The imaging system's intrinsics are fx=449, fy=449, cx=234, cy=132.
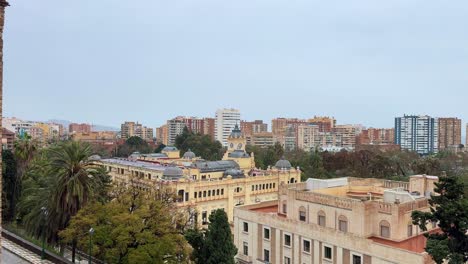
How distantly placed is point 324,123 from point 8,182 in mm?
151044

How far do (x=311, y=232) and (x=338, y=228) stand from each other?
2.03 meters

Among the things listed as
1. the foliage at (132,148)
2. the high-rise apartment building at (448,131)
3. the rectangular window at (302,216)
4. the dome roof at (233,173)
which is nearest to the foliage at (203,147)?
the foliage at (132,148)

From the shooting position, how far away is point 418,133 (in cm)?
16138

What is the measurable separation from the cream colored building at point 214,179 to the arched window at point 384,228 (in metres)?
22.3

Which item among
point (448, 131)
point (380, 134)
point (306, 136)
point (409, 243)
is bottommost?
point (409, 243)

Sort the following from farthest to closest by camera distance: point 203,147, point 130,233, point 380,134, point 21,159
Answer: point 380,134 < point 203,147 < point 21,159 < point 130,233

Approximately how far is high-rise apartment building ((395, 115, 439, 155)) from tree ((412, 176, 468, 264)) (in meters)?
144

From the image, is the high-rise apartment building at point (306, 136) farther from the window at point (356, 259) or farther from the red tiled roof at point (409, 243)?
the window at point (356, 259)

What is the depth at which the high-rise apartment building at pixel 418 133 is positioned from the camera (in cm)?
15825

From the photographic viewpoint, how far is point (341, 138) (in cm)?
17775

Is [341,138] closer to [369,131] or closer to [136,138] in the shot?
[369,131]

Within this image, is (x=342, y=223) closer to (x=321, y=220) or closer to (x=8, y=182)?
(x=321, y=220)

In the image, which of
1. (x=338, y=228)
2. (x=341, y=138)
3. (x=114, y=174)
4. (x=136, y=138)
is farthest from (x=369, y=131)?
(x=338, y=228)

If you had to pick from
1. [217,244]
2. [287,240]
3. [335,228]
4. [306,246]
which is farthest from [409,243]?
[217,244]
